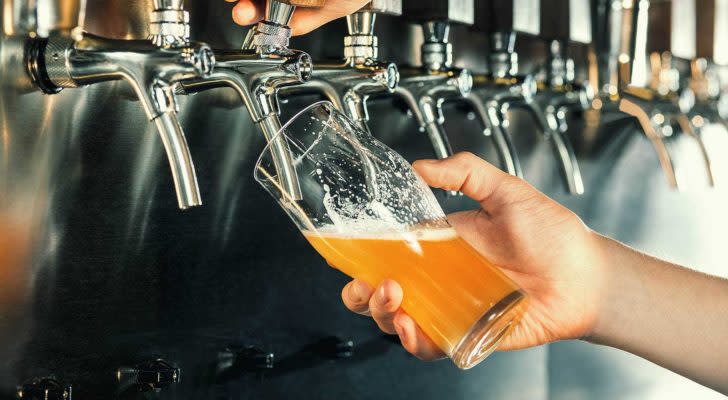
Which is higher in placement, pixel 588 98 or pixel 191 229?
pixel 588 98

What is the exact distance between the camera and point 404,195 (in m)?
0.75

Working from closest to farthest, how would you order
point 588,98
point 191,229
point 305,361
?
point 191,229
point 305,361
point 588,98

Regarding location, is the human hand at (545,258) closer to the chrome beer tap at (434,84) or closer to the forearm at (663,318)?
the forearm at (663,318)

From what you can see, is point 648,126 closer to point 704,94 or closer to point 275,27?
point 704,94

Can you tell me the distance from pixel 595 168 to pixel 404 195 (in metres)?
1.14

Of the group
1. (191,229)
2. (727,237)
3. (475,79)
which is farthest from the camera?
(727,237)

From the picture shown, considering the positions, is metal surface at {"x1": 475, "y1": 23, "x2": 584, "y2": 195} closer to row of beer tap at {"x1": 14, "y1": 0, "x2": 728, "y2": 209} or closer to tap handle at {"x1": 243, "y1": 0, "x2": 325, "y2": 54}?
row of beer tap at {"x1": 14, "y1": 0, "x2": 728, "y2": 209}

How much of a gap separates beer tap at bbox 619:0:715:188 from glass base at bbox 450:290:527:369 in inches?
38.0

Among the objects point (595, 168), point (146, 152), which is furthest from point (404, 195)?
point (595, 168)

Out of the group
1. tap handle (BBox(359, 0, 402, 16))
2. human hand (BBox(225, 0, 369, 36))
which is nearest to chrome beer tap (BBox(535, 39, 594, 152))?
tap handle (BBox(359, 0, 402, 16))

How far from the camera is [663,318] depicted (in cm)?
103

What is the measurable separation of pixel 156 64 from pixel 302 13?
0.22 metres

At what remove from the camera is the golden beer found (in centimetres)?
73

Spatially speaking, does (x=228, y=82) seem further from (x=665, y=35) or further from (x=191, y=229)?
→ (x=665, y=35)
